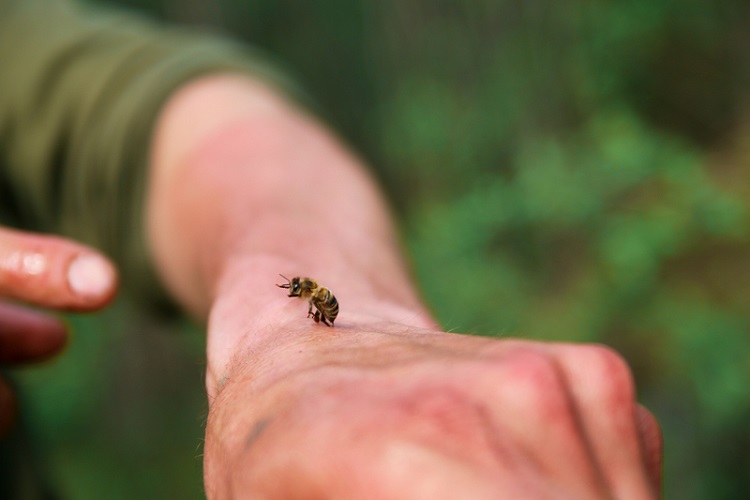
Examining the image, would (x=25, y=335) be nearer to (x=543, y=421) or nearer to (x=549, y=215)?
(x=543, y=421)

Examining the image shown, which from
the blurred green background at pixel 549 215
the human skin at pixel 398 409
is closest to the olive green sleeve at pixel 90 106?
the blurred green background at pixel 549 215

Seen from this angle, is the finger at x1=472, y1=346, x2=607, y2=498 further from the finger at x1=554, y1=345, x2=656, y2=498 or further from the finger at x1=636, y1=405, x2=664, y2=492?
the finger at x1=636, y1=405, x2=664, y2=492

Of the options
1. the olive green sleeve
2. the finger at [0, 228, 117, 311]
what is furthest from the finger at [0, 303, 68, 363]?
the finger at [0, 228, 117, 311]

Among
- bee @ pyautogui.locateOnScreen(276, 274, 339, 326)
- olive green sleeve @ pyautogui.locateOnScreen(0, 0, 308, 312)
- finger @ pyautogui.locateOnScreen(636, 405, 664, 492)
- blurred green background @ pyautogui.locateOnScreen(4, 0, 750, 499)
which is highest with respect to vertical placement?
finger @ pyautogui.locateOnScreen(636, 405, 664, 492)

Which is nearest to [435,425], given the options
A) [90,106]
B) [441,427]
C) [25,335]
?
[441,427]

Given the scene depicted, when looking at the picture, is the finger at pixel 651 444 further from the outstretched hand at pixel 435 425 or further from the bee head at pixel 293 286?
the bee head at pixel 293 286

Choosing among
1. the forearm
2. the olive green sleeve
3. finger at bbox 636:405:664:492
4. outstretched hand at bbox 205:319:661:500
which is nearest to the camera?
outstretched hand at bbox 205:319:661:500
